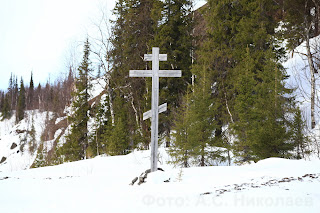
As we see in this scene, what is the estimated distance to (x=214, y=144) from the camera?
954 centimetres

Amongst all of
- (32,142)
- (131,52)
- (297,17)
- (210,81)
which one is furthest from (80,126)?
(32,142)

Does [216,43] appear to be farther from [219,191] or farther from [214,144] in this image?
[219,191]

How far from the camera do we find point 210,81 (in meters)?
11.7

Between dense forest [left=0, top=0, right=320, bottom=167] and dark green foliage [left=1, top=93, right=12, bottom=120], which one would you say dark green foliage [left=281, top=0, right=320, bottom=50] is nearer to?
dense forest [left=0, top=0, right=320, bottom=167]

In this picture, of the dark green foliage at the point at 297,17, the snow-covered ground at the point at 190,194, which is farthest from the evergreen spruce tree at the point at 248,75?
the snow-covered ground at the point at 190,194

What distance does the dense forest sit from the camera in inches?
339

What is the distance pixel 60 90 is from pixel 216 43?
107 ft

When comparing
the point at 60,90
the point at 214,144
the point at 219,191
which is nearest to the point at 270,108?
the point at 214,144

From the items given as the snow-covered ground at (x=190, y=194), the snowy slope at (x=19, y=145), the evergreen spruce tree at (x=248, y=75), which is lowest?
the snowy slope at (x=19, y=145)

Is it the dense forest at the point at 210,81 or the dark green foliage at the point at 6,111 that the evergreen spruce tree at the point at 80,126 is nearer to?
the dense forest at the point at 210,81

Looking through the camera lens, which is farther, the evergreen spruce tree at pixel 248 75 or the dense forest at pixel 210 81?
the dense forest at pixel 210 81

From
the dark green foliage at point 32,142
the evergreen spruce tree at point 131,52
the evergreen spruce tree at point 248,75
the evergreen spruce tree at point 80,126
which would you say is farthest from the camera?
the dark green foliage at point 32,142

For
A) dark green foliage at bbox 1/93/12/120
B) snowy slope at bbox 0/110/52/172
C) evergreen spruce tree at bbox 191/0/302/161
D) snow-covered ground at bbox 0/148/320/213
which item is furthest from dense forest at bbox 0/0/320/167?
dark green foliage at bbox 1/93/12/120

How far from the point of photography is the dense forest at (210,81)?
8602 millimetres
